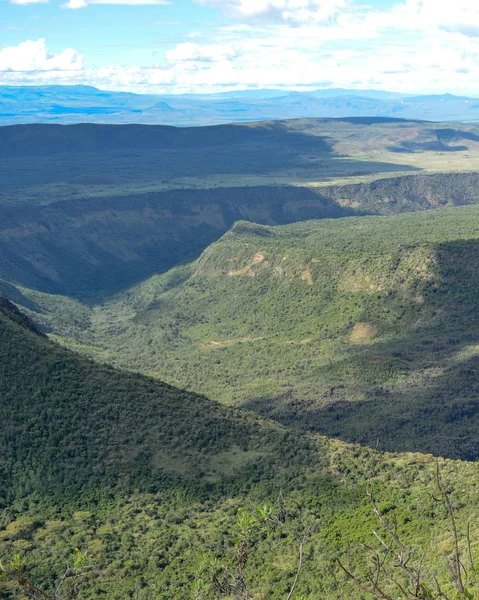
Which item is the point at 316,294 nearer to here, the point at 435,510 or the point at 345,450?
the point at 345,450

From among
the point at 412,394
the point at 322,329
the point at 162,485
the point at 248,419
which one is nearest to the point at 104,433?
the point at 162,485

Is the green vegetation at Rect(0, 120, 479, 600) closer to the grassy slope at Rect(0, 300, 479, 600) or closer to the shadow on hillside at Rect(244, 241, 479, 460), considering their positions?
the grassy slope at Rect(0, 300, 479, 600)

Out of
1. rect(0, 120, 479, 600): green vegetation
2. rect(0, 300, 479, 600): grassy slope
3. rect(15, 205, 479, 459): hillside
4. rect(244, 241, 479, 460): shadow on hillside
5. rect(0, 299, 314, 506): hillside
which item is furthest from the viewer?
rect(15, 205, 479, 459): hillside

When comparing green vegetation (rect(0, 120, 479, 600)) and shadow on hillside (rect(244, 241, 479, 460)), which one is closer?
green vegetation (rect(0, 120, 479, 600))

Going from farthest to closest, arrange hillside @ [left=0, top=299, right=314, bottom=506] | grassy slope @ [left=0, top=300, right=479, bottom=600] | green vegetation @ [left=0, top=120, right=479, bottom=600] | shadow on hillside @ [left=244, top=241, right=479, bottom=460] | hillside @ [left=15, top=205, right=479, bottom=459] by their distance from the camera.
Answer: hillside @ [left=15, top=205, right=479, bottom=459] < shadow on hillside @ [left=244, top=241, right=479, bottom=460] < hillside @ [left=0, top=299, right=314, bottom=506] < grassy slope @ [left=0, top=300, right=479, bottom=600] < green vegetation @ [left=0, top=120, right=479, bottom=600]

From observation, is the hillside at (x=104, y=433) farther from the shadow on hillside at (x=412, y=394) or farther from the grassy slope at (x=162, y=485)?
the shadow on hillside at (x=412, y=394)

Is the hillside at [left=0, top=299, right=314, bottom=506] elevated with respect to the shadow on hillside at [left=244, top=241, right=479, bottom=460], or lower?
elevated

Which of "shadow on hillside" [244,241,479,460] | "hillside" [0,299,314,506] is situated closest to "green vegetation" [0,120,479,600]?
"hillside" [0,299,314,506]
